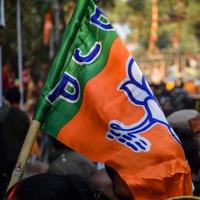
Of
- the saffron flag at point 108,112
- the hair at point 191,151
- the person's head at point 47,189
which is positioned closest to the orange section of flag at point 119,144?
the saffron flag at point 108,112

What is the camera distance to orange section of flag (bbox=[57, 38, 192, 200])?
261 cm

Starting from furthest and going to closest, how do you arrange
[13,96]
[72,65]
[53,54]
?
[53,54]
[13,96]
[72,65]

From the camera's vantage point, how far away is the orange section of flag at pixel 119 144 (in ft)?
8.57

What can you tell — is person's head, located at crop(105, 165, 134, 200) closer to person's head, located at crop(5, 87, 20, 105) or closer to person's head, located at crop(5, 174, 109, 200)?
person's head, located at crop(5, 174, 109, 200)

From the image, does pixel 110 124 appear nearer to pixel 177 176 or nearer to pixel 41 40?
pixel 177 176

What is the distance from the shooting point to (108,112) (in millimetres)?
2799

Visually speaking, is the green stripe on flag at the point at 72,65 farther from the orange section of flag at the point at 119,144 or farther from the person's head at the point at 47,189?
the person's head at the point at 47,189

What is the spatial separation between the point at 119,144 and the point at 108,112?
14cm

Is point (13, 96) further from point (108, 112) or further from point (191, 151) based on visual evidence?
point (108, 112)

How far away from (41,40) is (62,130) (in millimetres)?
23293

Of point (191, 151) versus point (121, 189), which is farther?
point (191, 151)

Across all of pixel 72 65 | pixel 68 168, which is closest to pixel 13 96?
pixel 68 168

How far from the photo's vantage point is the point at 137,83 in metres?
2.86

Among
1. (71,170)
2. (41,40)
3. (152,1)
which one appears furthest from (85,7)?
(152,1)
